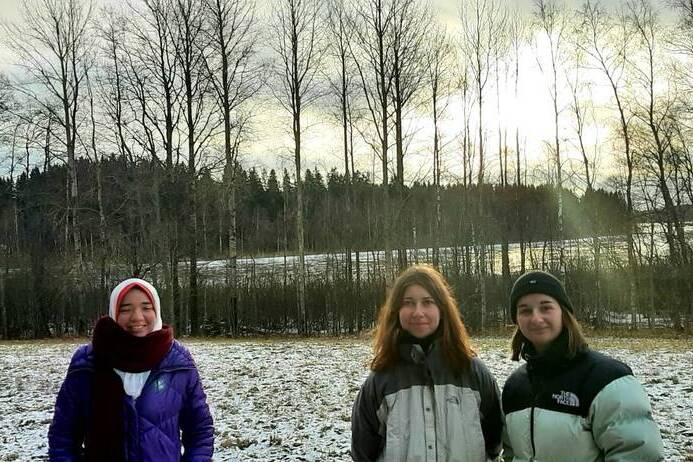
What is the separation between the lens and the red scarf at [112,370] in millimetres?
2262

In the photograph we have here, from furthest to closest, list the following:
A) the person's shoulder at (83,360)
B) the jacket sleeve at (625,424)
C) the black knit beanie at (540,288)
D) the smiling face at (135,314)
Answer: the smiling face at (135,314), the person's shoulder at (83,360), the black knit beanie at (540,288), the jacket sleeve at (625,424)

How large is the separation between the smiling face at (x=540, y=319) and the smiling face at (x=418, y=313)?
0.38 meters

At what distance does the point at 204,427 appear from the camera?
8.50 ft

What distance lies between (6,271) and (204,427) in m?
28.5

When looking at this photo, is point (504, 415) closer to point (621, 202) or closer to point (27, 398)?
point (27, 398)

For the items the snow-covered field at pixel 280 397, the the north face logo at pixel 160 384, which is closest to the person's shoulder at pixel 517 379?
the the north face logo at pixel 160 384

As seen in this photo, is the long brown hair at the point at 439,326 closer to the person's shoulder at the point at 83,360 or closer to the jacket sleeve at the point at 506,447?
the jacket sleeve at the point at 506,447

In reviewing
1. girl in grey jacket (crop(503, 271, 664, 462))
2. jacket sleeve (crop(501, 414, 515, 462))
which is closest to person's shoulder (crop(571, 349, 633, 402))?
girl in grey jacket (crop(503, 271, 664, 462))

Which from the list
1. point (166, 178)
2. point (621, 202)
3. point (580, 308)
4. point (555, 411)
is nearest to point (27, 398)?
point (555, 411)

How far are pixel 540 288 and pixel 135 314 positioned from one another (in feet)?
6.05

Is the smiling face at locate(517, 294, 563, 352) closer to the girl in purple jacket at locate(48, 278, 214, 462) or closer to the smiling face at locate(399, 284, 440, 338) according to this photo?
the smiling face at locate(399, 284, 440, 338)

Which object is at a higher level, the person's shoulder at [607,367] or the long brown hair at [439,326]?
the long brown hair at [439,326]

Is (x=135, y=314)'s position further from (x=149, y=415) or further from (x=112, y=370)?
(x=149, y=415)

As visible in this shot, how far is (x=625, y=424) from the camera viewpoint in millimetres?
1878
